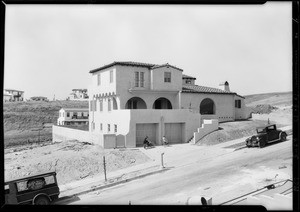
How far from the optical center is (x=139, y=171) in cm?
1476

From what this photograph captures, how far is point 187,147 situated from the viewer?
19.8 m

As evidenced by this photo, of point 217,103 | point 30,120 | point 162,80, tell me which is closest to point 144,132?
point 162,80

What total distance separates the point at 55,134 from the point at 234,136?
73.2 feet

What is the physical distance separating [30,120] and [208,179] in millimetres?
46610

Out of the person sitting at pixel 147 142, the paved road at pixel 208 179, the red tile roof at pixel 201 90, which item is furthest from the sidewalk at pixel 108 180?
the red tile roof at pixel 201 90

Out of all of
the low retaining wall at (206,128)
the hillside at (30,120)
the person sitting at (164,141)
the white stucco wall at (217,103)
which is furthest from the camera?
the hillside at (30,120)

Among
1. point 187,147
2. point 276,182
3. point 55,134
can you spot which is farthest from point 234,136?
point 55,134

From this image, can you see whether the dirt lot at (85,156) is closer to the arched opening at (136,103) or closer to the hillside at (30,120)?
the arched opening at (136,103)

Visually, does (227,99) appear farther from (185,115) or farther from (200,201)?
(200,201)

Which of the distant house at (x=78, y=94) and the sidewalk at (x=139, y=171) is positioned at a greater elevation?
the distant house at (x=78, y=94)

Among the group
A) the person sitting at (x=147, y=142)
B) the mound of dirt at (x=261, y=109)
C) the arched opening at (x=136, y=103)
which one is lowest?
the person sitting at (x=147, y=142)

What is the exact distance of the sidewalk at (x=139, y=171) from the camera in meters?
12.9

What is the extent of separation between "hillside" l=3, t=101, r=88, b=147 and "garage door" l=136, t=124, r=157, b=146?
2291 centimetres
